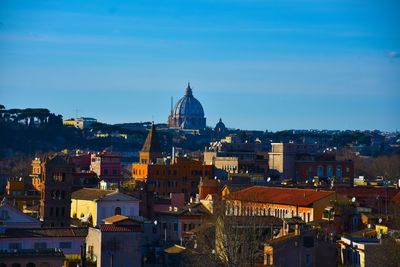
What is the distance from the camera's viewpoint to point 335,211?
45.4 metres

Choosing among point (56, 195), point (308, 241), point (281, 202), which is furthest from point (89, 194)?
point (308, 241)

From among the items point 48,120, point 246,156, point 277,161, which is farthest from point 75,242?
point 48,120

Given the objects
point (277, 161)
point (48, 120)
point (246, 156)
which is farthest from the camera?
point (48, 120)

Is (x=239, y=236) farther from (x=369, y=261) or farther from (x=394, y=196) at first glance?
(x=394, y=196)

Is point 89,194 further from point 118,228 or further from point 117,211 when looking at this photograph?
point 118,228

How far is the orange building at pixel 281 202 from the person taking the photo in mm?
48188

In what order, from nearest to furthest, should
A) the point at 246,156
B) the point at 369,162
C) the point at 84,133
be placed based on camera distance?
the point at 246,156 → the point at 369,162 → the point at 84,133

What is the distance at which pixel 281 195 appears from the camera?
2077 inches

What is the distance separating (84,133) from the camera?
5290 inches

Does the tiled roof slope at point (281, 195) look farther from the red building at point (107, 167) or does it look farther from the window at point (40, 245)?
the red building at point (107, 167)

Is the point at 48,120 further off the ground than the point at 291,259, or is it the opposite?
the point at 48,120

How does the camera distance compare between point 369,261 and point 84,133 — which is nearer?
point 369,261

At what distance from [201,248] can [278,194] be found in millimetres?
13964

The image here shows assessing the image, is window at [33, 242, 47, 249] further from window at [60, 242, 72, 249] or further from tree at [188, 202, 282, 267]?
tree at [188, 202, 282, 267]
